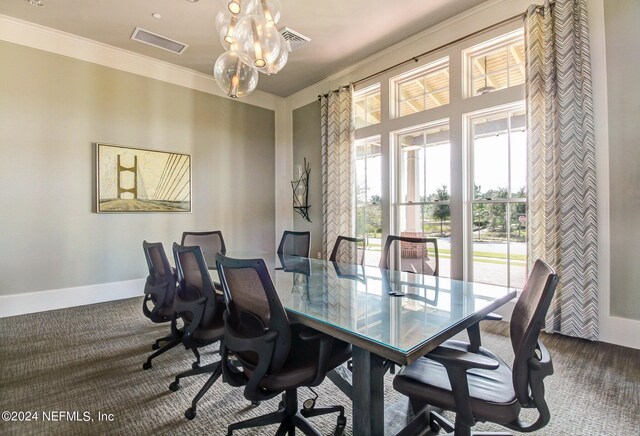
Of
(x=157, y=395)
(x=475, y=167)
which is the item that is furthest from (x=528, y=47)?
(x=157, y=395)

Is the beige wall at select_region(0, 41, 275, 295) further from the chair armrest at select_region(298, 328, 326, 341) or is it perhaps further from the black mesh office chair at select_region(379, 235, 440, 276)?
the chair armrest at select_region(298, 328, 326, 341)

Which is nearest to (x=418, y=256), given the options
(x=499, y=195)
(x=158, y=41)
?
(x=499, y=195)

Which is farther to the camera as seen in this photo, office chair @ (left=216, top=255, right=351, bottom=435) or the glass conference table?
office chair @ (left=216, top=255, right=351, bottom=435)

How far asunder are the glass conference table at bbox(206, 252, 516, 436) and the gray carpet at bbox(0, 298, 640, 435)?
638 mm

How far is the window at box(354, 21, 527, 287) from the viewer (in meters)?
3.35

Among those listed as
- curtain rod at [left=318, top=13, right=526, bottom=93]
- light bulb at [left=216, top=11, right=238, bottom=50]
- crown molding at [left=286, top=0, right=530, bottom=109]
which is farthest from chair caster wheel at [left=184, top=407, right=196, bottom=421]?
crown molding at [left=286, top=0, right=530, bottom=109]

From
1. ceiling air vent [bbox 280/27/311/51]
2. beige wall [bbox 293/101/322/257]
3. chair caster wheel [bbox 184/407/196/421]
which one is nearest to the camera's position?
chair caster wheel [bbox 184/407/196/421]

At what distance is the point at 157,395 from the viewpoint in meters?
2.04

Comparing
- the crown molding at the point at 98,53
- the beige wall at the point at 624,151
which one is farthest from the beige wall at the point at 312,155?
the beige wall at the point at 624,151

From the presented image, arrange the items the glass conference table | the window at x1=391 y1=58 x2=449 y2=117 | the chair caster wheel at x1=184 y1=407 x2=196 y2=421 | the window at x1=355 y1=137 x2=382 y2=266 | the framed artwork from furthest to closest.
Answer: the window at x1=355 y1=137 x2=382 y2=266 → the framed artwork → the window at x1=391 y1=58 x2=449 y2=117 → the chair caster wheel at x1=184 y1=407 x2=196 y2=421 → the glass conference table

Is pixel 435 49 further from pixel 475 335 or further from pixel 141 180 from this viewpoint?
pixel 141 180

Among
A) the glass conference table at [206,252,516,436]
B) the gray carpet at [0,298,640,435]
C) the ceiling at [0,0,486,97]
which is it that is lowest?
the gray carpet at [0,298,640,435]

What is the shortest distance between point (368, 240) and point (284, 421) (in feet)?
11.3

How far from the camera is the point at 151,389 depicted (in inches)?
83.2
